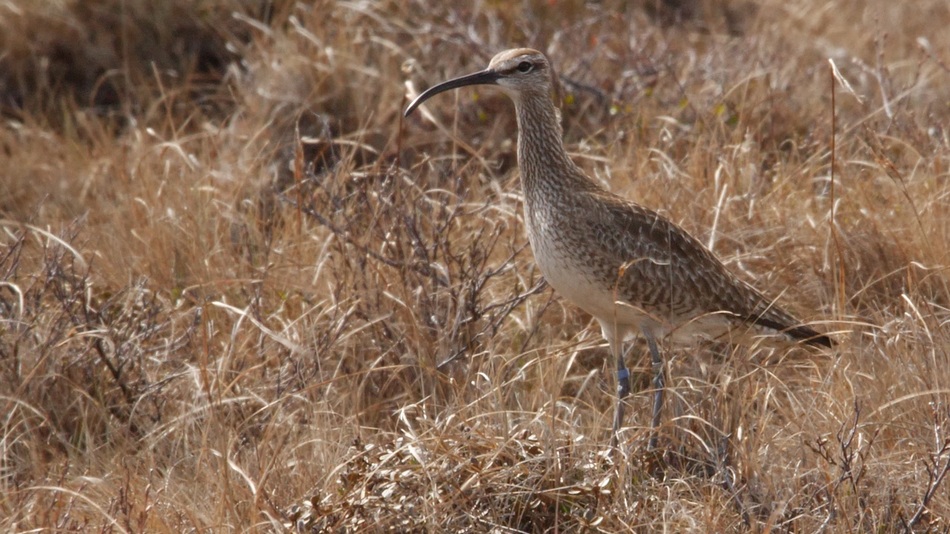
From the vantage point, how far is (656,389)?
4.59 m

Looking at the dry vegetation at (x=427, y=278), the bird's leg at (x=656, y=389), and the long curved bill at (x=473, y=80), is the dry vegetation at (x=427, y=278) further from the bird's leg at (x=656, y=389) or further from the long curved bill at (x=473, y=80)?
the long curved bill at (x=473, y=80)

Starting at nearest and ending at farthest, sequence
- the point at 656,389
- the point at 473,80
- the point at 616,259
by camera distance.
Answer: the point at 656,389 < the point at 616,259 < the point at 473,80

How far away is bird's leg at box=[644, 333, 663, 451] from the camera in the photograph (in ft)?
15.0

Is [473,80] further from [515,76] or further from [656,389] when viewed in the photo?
[656,389]

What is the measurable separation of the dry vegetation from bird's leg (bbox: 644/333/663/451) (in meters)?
0.06

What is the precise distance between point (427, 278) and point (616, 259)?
2.89ft

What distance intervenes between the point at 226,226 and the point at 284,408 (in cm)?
157

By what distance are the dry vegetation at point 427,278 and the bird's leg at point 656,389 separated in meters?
0.06

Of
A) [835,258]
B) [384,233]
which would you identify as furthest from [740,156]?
[384,233]

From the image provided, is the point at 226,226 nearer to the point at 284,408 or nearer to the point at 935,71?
the point at 284,408

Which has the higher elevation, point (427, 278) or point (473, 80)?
point (473, 80)

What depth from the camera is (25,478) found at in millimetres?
4891

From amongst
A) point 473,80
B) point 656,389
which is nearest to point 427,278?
point 473,80

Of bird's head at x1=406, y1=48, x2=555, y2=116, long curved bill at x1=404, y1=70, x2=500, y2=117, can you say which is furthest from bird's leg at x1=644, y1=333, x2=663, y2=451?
long curved bill at x1=404, y1=70, x2=500, y2=117
